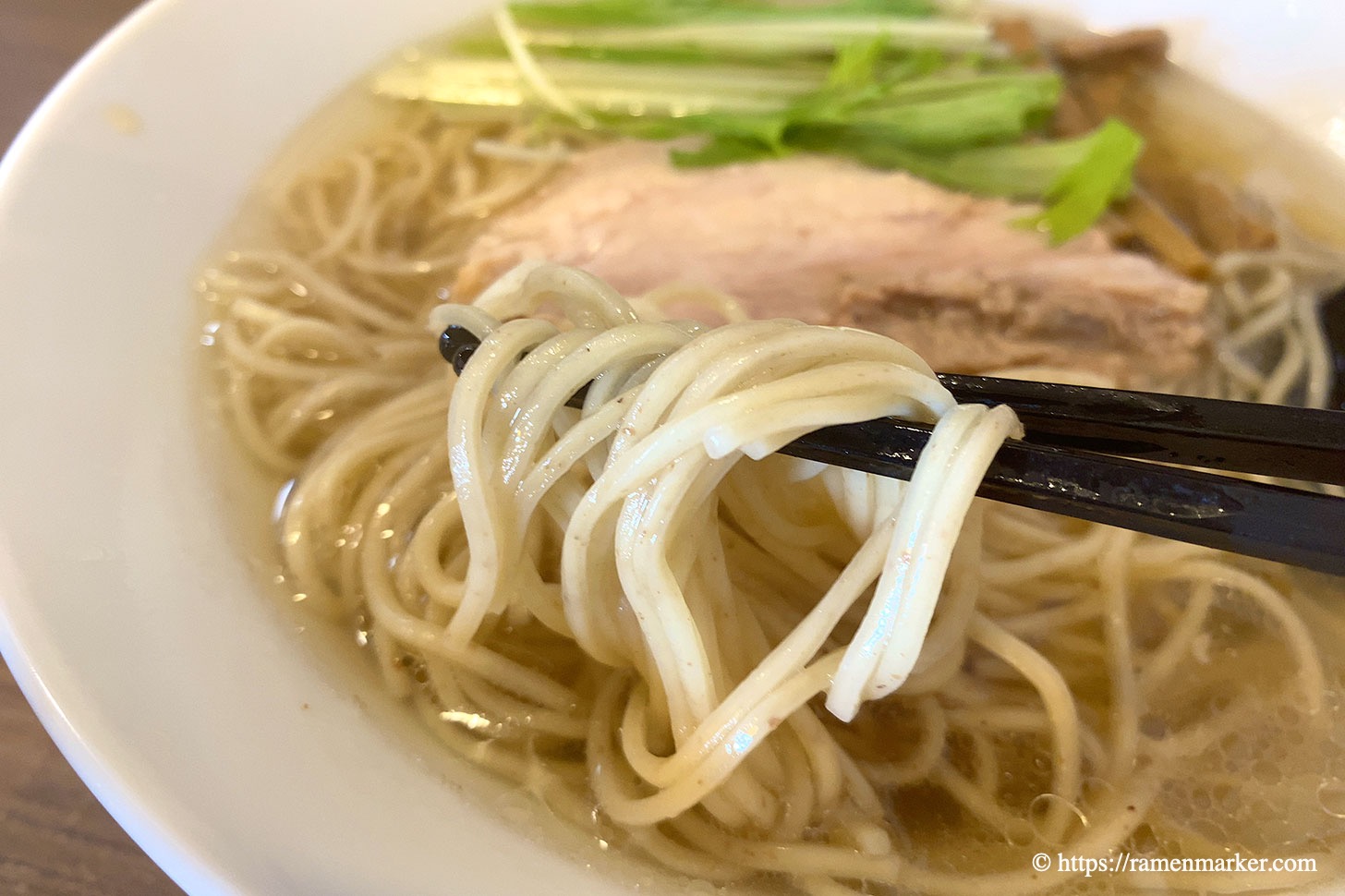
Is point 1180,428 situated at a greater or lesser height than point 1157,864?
greater

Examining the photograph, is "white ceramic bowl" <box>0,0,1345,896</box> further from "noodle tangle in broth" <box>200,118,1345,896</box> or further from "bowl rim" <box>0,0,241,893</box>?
"noodle tangle in broth" <box>200,118,1345,896</box>

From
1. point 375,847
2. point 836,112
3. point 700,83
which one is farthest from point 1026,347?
point 375,847

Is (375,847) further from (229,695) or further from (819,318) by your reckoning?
(819,318)

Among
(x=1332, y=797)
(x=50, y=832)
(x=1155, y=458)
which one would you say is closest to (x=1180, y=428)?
(x=1155, y=458)

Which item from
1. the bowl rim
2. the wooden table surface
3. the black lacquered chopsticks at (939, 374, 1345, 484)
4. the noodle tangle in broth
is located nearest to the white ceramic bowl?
the bowl rim

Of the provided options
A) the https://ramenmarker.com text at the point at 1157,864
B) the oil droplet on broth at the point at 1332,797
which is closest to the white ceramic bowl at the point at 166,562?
the https://ramenmarker.com text at the point at 1157,864

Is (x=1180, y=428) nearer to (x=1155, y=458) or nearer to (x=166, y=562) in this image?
(x=1155, y=458)
